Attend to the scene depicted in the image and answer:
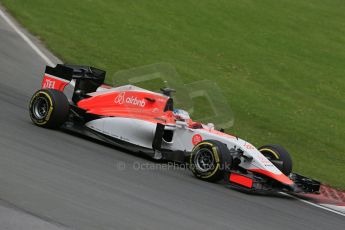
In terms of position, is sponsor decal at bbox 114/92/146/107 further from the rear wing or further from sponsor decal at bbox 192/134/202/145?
sponsor decal at bbox 192/134/202/145

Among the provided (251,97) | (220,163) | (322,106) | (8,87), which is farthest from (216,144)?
(322,106)

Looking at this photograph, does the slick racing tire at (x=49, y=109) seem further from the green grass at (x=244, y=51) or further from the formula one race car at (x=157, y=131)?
the green grass at (x=244, y=51)

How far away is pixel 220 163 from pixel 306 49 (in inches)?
607

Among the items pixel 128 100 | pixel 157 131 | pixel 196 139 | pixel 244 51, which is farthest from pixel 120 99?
pixel 244 51

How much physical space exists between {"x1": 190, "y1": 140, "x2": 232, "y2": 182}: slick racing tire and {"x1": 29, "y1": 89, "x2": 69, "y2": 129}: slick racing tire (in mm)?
2454

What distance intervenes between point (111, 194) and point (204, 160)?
252cm

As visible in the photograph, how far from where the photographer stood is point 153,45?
869 inches

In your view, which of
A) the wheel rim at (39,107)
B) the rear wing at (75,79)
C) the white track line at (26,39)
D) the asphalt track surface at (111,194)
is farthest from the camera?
the white track line at (26,39)

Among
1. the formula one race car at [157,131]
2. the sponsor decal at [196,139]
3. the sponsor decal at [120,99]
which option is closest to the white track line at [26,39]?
the formula one race car at [157,131]

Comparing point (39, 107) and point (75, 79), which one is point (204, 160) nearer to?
point (39, 107)

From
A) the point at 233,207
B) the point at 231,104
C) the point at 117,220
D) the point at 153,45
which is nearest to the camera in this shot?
the point at 117,220

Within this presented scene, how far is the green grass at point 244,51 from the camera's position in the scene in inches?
645

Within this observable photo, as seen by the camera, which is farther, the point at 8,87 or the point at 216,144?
the point at 8,87

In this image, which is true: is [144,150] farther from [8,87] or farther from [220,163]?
[8,87]
